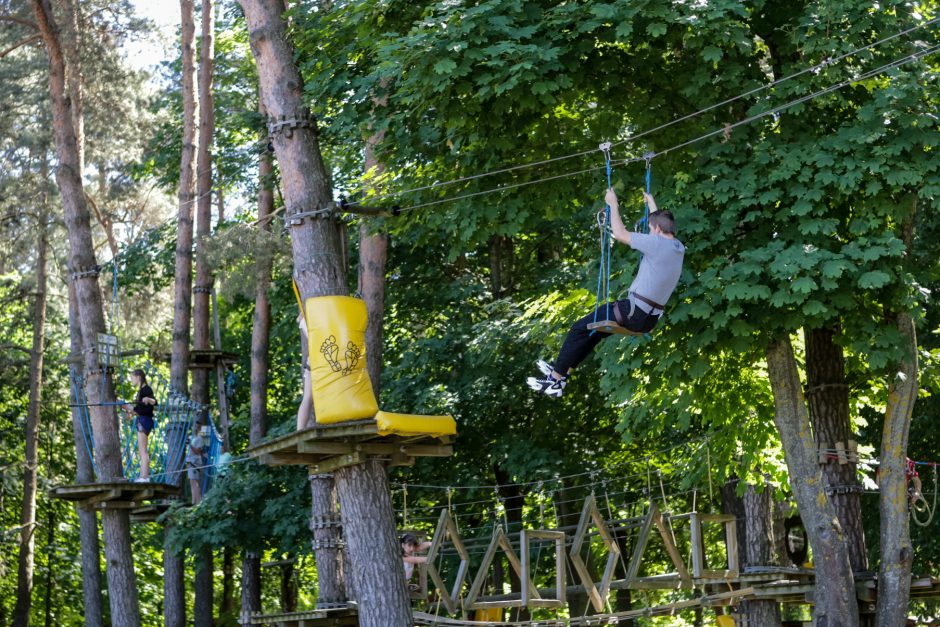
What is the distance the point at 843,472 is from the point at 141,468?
7984 millimetres

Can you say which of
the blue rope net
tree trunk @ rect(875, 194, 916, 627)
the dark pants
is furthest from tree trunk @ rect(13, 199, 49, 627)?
tree trunk @ rect(875, 194, 916, 627)

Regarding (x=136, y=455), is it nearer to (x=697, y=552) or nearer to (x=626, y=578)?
(x=626, y=578)

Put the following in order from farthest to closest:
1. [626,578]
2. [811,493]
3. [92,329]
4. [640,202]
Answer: [92,329]
[640,202]
[626,578]
[811,493]

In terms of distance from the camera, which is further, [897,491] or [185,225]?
[185,225]

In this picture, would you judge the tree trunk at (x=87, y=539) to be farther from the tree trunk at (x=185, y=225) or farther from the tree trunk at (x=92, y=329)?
the tree trunk at (x=92, y=329)

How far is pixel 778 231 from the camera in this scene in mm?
9422

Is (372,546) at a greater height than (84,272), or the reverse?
(84,272)

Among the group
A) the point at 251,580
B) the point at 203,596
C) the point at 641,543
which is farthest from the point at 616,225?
the point at 203,596

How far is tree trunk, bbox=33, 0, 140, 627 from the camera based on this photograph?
1463 cm

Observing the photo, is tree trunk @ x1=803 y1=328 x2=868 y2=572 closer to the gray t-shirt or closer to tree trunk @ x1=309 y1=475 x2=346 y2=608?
the gray t-shirt

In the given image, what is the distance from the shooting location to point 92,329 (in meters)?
14.7

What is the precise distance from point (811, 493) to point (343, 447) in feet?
12.8

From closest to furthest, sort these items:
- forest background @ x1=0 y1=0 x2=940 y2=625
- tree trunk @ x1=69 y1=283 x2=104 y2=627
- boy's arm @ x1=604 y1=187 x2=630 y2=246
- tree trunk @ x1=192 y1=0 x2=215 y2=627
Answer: boy's arm @ x1=604 y1=187 x2=630 y2=246, forest background @ x1=0 y1=0 x2=940 y2=625, tree trunk @ x1=69 y1=283 x2=104 y2=627, tree trunk @ x1=192 y1=0 x2=215 y2=627

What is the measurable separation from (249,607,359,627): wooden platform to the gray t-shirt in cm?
623
